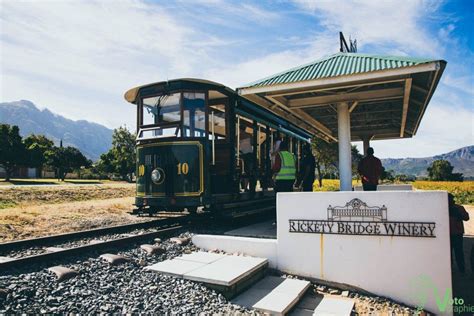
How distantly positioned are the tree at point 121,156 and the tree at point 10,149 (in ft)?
43.8

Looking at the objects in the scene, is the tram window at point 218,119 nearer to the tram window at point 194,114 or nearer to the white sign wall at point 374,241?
the tram window at point 194,114

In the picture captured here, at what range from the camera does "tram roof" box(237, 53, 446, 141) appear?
6516mm

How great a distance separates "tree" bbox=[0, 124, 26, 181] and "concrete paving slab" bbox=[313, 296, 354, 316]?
37008mm

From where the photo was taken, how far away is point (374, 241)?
5.26 metres

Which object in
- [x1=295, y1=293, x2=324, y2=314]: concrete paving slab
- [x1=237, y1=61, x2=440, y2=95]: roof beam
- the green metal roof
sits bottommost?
[x1=295, y1=293, x2=324, y2=314]: concrete paving slab

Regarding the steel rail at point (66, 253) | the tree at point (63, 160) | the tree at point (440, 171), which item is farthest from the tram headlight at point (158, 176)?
the tree at point (440, 171)

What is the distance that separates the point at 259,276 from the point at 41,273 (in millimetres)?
3049

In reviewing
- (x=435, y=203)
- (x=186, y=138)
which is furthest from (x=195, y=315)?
(x=186, y=138)

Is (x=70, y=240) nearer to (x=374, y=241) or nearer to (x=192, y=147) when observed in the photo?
(x=192, y=147)

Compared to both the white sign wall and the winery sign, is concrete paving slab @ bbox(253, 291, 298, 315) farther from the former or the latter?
the winery sign

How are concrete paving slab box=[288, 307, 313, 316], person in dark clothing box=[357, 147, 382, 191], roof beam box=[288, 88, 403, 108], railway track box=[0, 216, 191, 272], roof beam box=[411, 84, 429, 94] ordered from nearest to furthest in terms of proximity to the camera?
1. concrete paving slab box=[288, 307, 313, 316]
2. railway track box=[0, 216, 191, 272]
3. roof beam box=[411, 84, 429, 94]
4. roof beam box=[288, 88, 403, 108]
5. person in dark clothing box=[357, 147, 382, 191]

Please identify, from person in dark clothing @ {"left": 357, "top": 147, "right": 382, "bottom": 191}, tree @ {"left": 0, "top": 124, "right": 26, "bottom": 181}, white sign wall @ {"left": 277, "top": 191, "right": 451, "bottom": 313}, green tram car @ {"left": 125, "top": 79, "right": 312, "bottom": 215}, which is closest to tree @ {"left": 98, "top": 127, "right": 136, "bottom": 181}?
tree @ {"left": 0, "top": 124, "right": 26, "bottom": 181}

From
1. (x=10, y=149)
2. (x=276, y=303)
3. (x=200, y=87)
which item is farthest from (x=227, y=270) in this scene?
(x=10, y=149)

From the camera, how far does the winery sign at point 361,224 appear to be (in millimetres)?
5043
